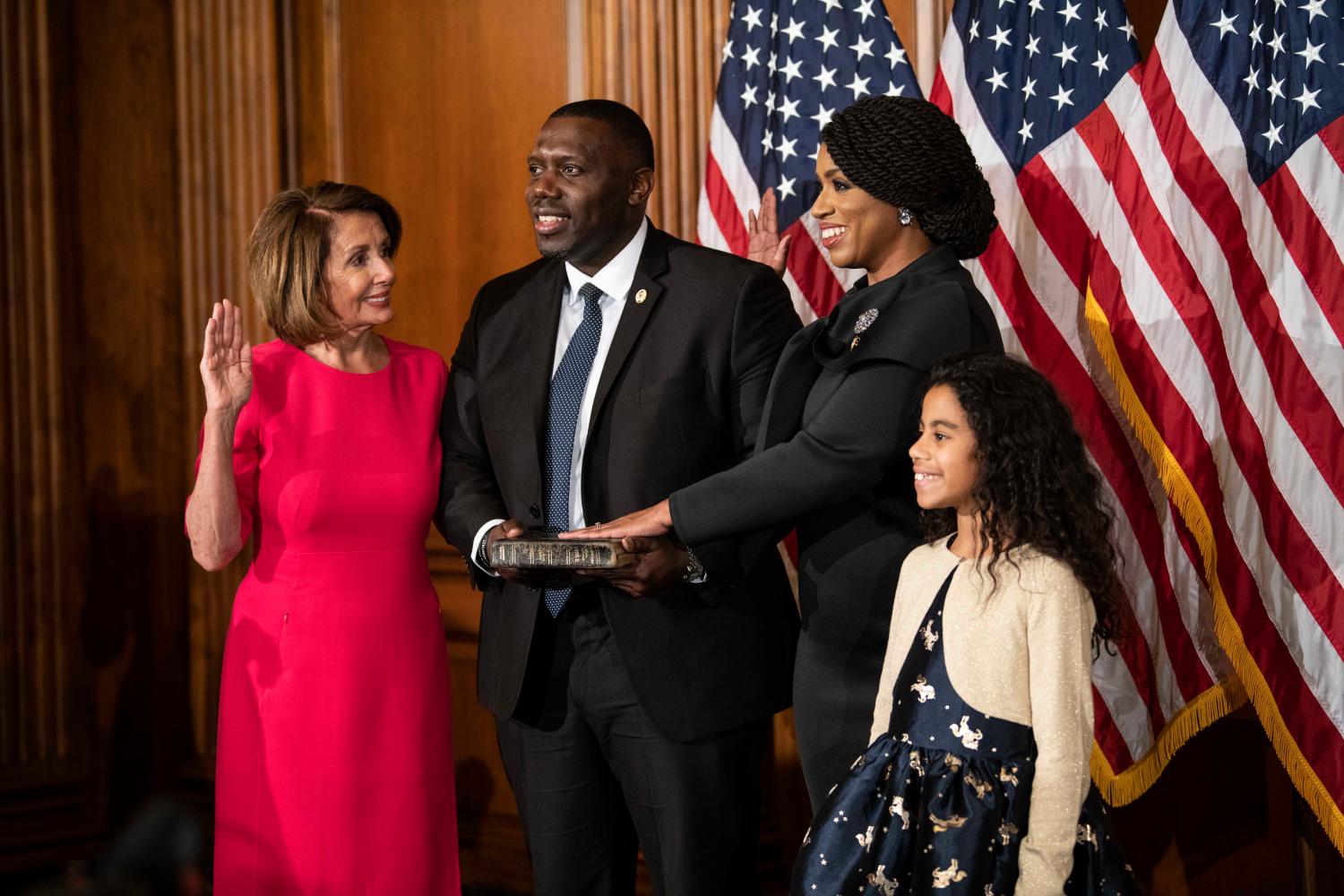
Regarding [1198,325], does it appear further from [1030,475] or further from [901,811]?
[901,811]

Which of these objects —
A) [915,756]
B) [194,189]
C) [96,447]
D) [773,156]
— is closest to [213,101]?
[194,189]

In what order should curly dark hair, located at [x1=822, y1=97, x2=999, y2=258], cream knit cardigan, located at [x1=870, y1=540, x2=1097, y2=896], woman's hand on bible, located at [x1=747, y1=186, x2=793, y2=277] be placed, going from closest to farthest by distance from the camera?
1. cream knit cardigan, located at [x1=870, y1=540, x2=1097, y2=896]
2. curly dark hair, located at [x1=822, y1=97, x2=999, y2=258]
3. woman's hand on bible, located at [x1=747, y1=186, x2=793, y2=277]

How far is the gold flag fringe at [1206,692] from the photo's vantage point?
9.36 feet

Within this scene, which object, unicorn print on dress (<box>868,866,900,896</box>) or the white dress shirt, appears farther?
the white dress shirt

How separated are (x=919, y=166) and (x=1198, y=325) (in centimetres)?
99

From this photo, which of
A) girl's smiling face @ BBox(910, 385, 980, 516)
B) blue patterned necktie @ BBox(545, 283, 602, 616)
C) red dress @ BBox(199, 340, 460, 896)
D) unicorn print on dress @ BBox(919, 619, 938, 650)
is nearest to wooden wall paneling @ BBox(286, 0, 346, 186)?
red dress @ BBox(199, 340, 460, 896)

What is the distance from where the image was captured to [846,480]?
2.19 meters

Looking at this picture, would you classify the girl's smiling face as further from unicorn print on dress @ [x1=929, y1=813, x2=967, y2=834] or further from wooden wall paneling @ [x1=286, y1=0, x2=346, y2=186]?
wooden wall paneling @ [x1=286, y1=0, x2=346, y2=186]

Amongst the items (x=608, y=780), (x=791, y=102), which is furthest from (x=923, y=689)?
(x=791, y=102)

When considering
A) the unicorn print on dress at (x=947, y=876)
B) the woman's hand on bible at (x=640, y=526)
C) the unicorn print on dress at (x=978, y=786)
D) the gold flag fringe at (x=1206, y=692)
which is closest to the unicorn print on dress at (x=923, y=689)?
the unicorn print on dress at (x=978, y=786)

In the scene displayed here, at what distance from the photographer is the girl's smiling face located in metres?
2.05

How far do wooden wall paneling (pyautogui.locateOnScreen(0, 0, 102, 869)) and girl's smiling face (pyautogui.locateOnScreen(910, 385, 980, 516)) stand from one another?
11.2 ft

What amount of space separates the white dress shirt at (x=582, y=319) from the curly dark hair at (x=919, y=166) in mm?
477

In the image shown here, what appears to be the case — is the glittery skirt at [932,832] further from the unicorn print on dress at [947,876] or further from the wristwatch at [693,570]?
the wristwatch at [693,570]
